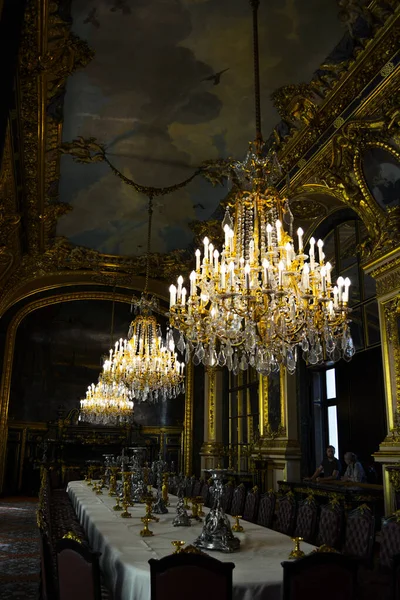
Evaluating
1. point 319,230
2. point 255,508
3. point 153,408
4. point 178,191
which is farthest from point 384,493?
point 153,408

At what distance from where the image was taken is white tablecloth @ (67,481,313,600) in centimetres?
246

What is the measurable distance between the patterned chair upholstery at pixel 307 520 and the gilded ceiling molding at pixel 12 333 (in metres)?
10.6

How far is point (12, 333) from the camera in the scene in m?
13.5

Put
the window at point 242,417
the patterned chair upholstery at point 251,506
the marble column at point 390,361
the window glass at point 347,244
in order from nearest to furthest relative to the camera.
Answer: the marble column at point 390,361 < the patterned chair upholstery at point 251,506 < the window glass at point 347,244 < the window at point 242,417

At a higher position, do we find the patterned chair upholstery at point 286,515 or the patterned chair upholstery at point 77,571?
the patterned chair upholstery at point 77,571

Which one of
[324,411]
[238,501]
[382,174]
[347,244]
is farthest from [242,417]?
[382,174]

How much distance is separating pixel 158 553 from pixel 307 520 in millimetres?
1897

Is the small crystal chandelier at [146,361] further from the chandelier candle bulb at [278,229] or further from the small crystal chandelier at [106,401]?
the chandelier candle bulb at [278,229]

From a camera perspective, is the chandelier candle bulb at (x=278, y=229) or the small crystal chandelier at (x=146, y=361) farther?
the small crystal chandelier at (x=146, y=361)

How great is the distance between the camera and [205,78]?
6164 millimetres

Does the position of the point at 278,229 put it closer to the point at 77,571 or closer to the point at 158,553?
the point at 158,553

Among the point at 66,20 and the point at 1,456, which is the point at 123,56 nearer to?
the point at 66,20

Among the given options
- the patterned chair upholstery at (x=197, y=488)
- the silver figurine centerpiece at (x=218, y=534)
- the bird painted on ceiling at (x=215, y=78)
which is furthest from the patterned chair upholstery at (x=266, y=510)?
the bird painted on ceiling at (x=215, y=78)

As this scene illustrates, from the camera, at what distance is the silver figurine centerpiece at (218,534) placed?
3158mm
